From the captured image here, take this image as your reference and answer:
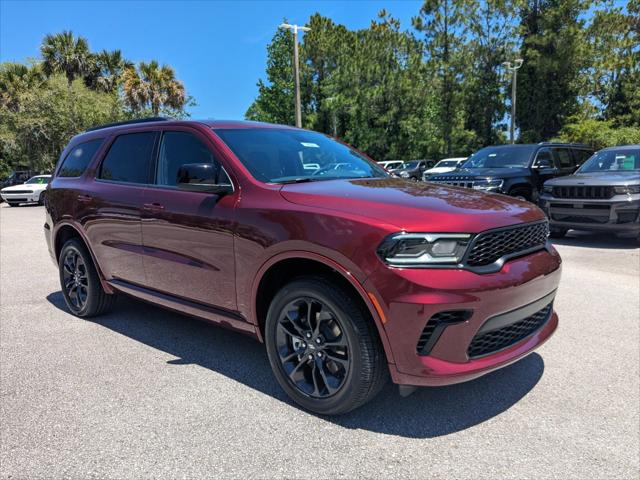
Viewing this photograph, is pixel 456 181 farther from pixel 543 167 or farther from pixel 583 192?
pixel 583 192

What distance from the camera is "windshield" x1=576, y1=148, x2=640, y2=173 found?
29.2ft

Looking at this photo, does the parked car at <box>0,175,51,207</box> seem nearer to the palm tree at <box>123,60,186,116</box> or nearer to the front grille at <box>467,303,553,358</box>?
the palm tree at <box>123,60,186,116</box>

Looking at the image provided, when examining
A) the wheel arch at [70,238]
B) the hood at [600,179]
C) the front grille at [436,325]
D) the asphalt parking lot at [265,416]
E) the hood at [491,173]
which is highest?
the hood at [491,173]

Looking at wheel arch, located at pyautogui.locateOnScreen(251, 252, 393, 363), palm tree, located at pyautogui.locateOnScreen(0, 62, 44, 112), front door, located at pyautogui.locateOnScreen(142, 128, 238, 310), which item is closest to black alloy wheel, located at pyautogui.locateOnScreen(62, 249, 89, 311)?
front door, located at pyautogui.locateOnScreen(142, 128, 238, 310)

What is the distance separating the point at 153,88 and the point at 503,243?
111ft

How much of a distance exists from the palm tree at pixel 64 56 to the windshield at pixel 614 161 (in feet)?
108

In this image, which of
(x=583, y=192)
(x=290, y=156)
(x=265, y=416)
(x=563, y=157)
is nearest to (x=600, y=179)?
(x=583, y=192)

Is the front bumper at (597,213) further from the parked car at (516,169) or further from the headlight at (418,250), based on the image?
the headlight at (418,250)

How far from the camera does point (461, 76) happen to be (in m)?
31.2

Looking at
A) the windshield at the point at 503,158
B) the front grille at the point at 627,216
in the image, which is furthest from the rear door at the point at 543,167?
the front grille at the point at 627,216

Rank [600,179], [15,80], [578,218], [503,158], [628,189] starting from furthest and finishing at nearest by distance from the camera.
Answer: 1. [15,80]
2. [503,158]
3. [578,218]
4. [600,179]
5. [628,189]

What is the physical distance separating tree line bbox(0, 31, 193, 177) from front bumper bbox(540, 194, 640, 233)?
28.3 m

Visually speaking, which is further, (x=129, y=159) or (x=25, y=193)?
(x=25, y=193)

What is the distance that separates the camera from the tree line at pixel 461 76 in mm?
29719
